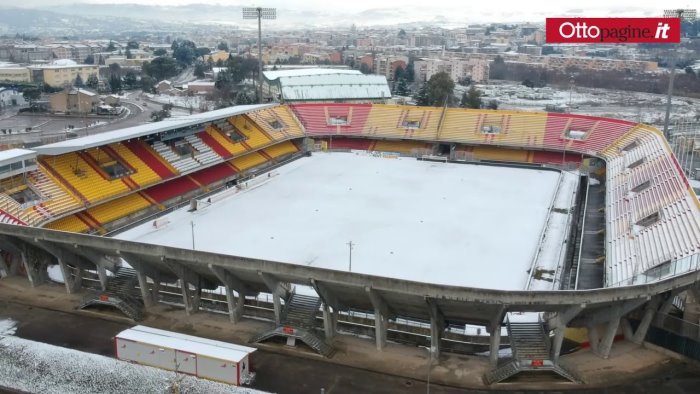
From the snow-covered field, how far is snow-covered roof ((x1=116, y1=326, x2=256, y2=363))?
0.65 m

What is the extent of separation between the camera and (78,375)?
14.4 metres

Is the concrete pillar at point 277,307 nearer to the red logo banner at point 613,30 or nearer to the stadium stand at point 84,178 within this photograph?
the stadium stand at point 84,178

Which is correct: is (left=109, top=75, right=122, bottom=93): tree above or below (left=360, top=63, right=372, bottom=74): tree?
below

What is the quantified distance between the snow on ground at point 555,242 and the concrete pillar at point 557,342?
514 cm

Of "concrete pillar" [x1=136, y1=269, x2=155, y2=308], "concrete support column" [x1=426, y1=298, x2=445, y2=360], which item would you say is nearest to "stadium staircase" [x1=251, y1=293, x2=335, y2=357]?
"concrete support column" [x1=426, y1=298, x2=445, y2=360]

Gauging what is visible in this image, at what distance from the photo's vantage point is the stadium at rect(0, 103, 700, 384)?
49.6 ft

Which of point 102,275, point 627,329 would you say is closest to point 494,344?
point 627,329

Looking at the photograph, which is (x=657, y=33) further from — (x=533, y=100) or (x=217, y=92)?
(x=217, y=92)

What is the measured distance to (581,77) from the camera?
350ft

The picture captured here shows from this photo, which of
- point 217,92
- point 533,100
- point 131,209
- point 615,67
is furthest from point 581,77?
point 131,209

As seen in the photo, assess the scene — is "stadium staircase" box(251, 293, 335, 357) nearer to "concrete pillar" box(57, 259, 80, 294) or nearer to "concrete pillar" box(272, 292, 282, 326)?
"concrete pillar" box(272, 292, 282, 326)

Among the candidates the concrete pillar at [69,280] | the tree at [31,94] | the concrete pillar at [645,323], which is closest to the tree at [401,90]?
the tree at [31,94]

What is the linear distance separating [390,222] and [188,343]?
44.0 feet

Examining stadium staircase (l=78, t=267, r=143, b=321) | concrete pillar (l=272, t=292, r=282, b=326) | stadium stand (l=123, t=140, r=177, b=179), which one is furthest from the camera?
stadium stand (l=123, t=140, r=177, b=179)
